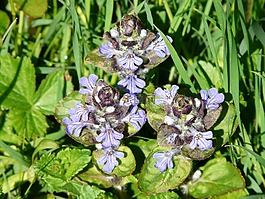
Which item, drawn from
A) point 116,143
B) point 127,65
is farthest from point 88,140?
point 127,65

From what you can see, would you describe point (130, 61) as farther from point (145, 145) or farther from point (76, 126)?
point (145, 145)

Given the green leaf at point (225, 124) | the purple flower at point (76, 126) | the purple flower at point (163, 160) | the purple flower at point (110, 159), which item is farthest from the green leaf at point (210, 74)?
the purple flower at point (76, 126)

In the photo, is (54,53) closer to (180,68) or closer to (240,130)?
(180,68)

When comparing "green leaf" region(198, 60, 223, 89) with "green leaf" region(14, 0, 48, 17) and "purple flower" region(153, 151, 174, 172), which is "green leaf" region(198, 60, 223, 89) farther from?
"green leaf" region(14, 0, 48, 17)

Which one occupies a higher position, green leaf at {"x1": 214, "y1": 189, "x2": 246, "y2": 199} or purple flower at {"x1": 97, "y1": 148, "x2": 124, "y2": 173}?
purple flower at {"x1": 97, "y1": 148, "x2": 124, "y2": 173}

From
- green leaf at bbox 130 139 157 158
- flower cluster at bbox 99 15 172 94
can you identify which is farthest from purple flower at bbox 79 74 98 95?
green leaf at bbox 130 139 157 158

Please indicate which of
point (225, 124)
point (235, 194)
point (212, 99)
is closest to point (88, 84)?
point (212, 99)
